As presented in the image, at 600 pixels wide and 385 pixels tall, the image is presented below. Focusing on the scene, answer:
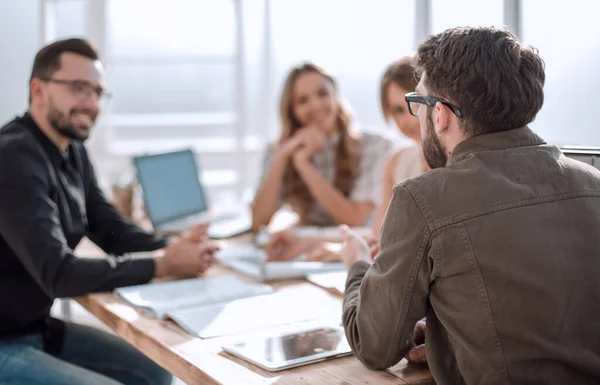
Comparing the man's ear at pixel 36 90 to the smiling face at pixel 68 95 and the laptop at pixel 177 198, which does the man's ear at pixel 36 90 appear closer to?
the smiling face at pixel 68 95

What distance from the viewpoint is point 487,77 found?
1234 mm

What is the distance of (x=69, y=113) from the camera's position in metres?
2.26

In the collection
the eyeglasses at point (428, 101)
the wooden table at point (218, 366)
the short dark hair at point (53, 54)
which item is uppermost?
the short dark hair at point (53, 54)

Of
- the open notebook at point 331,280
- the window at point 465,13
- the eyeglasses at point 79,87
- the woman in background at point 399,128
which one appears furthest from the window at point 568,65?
the eyeglasses at point 79,87

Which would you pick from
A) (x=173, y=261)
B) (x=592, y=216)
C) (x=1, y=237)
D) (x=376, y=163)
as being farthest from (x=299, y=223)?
(x=592, y=216)

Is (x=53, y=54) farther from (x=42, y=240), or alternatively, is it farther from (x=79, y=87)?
(x=42, y=240)

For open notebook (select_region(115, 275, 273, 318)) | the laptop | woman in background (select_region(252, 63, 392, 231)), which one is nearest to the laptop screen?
the laptop

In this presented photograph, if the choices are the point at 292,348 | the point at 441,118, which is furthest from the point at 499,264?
the point at 292,348

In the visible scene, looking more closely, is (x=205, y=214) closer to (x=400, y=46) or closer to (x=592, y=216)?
(x=400, y=46)

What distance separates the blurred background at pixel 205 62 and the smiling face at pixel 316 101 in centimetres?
90

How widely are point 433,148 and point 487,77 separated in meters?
0.18

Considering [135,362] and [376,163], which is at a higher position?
[376,163]

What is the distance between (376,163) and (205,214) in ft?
2.64

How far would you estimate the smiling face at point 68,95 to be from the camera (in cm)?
226
